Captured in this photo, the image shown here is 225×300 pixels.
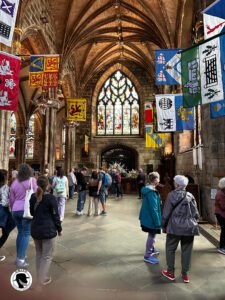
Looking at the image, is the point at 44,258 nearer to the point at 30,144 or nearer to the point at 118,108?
the point at 118,108

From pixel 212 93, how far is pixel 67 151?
15396 millimetres

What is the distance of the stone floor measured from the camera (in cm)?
284

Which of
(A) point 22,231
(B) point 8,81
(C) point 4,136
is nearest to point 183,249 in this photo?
(A) point 22,231

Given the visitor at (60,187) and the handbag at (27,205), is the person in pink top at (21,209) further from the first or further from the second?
the visitor at (60,187)

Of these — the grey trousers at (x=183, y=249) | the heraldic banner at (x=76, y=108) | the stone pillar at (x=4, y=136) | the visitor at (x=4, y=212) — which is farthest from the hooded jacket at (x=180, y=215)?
the heraldic banner at (x=76, y=108)

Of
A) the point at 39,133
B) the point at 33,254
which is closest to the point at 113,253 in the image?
the point at 33,254

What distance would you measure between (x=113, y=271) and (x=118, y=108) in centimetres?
1925

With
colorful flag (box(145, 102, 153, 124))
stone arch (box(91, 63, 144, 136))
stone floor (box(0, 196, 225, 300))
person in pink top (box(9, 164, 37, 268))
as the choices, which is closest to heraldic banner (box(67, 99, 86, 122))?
colorful flag (box(145, 102, 153, 124))

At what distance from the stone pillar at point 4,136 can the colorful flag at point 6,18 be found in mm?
3892

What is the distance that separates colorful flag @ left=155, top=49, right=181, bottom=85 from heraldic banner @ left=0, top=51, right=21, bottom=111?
4807mm

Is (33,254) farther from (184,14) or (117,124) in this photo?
(117,124)

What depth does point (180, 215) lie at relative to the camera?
3146mm

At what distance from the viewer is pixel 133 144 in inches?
824

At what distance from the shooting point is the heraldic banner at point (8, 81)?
22.0 ft
